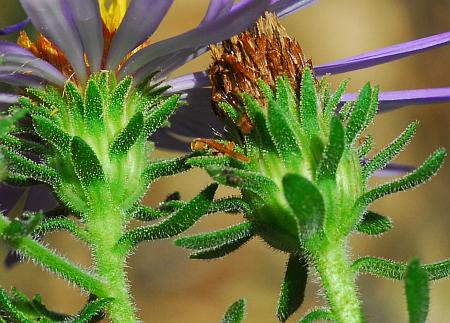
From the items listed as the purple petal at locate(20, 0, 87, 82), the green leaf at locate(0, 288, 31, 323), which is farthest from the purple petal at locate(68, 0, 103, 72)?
the green leaf at locate(0, 288, 31, 323)

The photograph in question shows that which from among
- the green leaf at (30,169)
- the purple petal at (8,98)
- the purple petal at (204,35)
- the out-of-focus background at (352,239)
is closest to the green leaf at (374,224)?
the purple petal at (204,35)

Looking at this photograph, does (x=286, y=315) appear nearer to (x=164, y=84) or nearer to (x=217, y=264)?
(x=164, y=84)

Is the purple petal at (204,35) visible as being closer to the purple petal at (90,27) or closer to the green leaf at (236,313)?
the purple petal at (90,27)

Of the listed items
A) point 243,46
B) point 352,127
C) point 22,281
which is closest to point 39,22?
point 243,46

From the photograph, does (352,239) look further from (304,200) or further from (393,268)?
(304,200)

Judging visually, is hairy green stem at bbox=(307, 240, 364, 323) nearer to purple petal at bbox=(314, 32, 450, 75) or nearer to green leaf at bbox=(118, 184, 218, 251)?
green leaf at bbox=(118, 184, 218, 251)

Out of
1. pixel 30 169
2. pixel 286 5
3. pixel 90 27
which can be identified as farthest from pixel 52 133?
pixel 286 5
